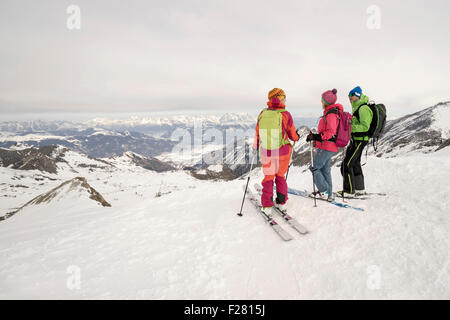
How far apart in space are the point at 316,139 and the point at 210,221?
14.4 feet

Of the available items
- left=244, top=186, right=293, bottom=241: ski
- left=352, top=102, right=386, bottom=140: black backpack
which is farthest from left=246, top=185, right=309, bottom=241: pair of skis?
left=352, top=102, right=386, bottom=140: black backpack

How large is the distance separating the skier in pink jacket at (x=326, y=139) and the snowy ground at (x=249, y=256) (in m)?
1.04

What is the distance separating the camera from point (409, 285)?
3127 millimetres

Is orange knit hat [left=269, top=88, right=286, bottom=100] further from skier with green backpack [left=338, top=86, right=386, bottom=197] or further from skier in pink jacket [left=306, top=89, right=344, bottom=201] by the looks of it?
skier with green backpack [left=338, top=86, right=386, bottom=197]

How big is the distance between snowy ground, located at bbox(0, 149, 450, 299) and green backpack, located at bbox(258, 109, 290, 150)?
2289mm

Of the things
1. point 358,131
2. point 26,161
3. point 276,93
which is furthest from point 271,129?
point 26,161

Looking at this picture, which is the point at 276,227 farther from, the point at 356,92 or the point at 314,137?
the point at 356,92

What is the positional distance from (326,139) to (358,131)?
1175mm

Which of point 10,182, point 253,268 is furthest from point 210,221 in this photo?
point 10,182

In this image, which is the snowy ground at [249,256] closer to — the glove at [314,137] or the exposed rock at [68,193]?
the glove at [314,137]

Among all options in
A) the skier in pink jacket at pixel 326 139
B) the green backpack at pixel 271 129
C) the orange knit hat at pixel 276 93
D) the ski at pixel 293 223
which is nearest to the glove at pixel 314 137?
the skier in pink jacket at pixel 326 139

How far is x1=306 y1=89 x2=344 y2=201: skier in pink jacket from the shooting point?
6.09 meters
